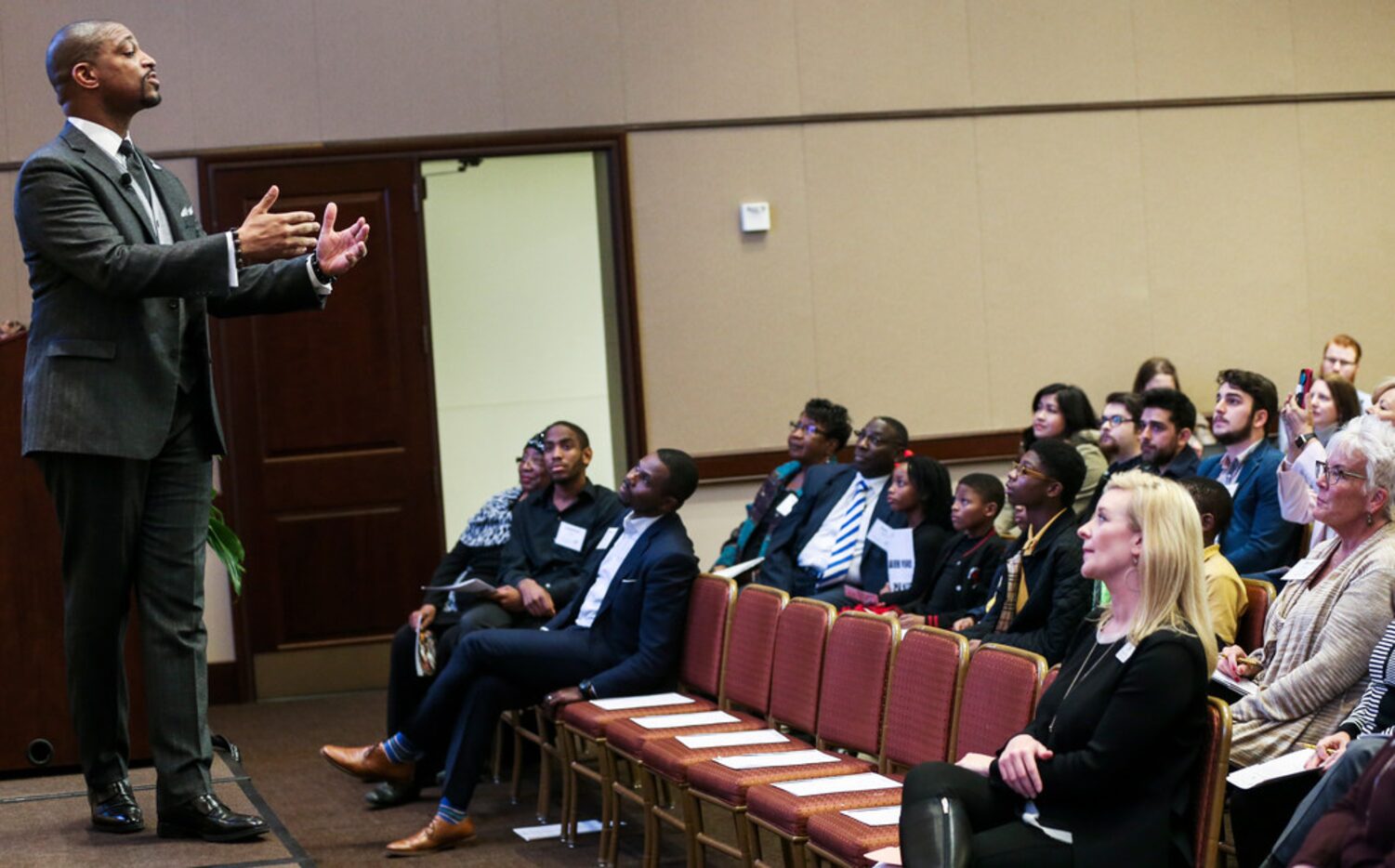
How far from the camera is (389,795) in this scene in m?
5.56

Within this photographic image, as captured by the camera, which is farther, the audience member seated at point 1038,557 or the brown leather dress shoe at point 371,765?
the brown leather dress shoe at point 371,765

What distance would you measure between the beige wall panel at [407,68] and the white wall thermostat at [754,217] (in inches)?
48.5

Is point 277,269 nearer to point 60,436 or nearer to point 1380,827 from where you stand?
point 60,436

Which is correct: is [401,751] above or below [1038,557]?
below

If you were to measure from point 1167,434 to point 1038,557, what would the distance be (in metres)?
1.13

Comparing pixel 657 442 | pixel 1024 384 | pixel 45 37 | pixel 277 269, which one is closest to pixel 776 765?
pixel 277 269

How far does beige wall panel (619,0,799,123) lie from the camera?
7852 millimetres

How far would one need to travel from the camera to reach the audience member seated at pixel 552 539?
5.86 m

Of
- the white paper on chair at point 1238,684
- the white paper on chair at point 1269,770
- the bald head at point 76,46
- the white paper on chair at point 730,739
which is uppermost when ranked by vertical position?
the bald head at point 76,46

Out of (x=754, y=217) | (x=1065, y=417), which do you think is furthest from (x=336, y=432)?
(x=1065, y=417)

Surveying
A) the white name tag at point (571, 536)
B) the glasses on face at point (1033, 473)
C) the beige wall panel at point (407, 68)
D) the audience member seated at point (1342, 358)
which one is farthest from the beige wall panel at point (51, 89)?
the audience member seated at point (1342, 358)

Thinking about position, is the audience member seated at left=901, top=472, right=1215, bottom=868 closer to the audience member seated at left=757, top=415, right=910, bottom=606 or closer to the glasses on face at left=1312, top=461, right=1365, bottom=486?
the glasses on face at left=1312, top=461, right=1365, bottom=486

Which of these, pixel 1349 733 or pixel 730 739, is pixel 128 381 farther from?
pixel 1349 733

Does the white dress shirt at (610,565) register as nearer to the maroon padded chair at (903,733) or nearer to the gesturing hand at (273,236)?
the maroon padded chair at (903,733)
